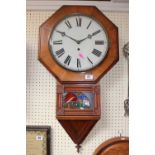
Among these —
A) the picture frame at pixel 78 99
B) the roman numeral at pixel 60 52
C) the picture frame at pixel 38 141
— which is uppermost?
the roman numeral at pixel 60 52

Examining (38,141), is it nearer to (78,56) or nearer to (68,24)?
(78,56)

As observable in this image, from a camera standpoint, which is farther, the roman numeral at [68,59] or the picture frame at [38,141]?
the picture frame at [38,141]

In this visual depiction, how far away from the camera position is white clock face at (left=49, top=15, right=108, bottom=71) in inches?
58.5

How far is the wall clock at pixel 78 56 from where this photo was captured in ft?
4.83

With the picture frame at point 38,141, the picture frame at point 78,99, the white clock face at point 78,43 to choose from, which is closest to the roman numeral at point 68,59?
the white clock face at point 78,43

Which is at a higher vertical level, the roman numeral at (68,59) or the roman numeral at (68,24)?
the roman numeral at (68,24)

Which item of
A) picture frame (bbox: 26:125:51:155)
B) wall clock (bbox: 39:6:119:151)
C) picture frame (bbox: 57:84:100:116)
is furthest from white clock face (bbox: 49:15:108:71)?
picture frame (bbox: 26:125:51:155)

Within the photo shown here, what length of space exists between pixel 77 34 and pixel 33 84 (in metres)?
0.43

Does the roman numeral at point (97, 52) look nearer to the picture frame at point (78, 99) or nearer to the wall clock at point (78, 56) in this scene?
the wall clock at point (78, 56)

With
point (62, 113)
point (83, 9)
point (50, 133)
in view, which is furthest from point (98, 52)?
point (50, 133)

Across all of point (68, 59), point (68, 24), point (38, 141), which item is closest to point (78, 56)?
point (68, 59)

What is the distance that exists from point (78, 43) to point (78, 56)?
0.07 m

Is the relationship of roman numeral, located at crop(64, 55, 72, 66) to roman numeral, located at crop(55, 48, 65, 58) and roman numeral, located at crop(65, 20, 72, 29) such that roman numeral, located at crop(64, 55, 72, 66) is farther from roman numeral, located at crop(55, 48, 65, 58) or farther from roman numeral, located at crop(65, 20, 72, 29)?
roman numeral, located at crop(65, 20, 72, 29)

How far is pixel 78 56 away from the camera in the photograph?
1.49m
